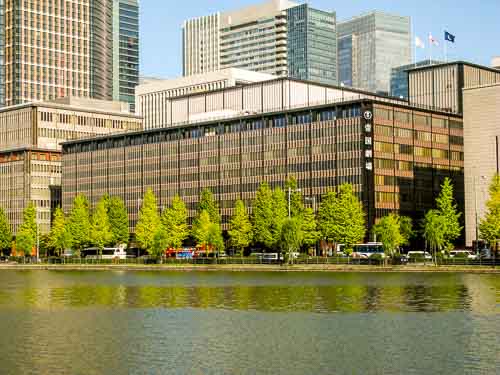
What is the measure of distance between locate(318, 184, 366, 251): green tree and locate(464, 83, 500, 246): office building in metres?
21.3

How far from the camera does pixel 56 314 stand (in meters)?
78.7

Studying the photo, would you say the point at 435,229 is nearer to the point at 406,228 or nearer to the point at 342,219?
the point at 342,219

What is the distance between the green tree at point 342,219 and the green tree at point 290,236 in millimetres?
10995

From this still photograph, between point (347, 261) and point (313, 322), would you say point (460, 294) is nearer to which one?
point (313, 322)

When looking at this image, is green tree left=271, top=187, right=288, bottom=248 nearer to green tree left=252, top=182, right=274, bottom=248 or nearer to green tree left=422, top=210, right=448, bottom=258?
green tree left=252, top=182, right=274, bottom=248

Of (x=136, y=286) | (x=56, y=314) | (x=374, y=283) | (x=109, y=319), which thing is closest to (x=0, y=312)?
(x=56, y=314)

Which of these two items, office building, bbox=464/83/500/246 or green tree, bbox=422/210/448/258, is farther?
office building, bbox=464/83/500/246

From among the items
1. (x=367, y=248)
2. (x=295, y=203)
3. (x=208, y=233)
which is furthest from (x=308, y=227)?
(x=208, y=233)

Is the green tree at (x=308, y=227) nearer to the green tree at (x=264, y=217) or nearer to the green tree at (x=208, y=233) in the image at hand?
the green tree at (x=264, y=217)

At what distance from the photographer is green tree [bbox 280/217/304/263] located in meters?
161

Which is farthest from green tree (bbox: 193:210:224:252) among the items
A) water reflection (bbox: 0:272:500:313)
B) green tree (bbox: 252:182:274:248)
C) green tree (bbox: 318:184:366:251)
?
water reflection (bbox: 0:272:500:313)

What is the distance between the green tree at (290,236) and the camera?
6348 inches

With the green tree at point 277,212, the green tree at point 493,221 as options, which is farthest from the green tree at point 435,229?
the green tree at point 277,212

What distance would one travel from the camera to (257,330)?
2596 inches
